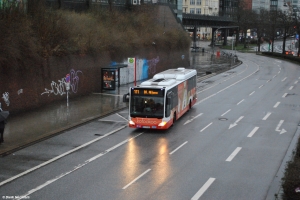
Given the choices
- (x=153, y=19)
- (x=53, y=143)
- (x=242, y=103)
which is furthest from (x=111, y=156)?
(x=153, y=19)

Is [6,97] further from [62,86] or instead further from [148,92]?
[148,92]

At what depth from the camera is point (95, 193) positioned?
14.3 metres

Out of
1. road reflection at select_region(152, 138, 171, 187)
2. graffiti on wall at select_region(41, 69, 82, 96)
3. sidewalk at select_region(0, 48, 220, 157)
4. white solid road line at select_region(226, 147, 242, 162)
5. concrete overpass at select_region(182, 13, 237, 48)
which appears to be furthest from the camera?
concrete overpass at select_region(182, 13, 237, 48)

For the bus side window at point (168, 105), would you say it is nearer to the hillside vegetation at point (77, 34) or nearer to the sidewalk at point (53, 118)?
the sidewalk at point (53, 118)

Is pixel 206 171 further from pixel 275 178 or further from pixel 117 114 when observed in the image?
pixel 117 114

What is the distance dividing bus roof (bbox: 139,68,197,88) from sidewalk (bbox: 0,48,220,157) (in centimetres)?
413

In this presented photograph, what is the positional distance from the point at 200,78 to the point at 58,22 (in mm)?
20753

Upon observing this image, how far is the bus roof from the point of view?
2402 centimetres

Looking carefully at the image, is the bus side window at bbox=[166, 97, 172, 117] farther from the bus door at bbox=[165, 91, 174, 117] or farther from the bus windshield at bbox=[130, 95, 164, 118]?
the bus windshield at bbox=[130, 95, 164, 118]

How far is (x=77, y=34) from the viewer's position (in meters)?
36.3

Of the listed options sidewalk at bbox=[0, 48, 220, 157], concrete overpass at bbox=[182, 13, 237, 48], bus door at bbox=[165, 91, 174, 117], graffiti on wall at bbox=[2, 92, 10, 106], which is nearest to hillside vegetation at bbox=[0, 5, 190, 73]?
graffiti on wall at bbox=[2, 92, 10, 106]

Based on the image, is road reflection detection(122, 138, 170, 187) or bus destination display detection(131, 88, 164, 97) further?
bus destination display detection(131, 88, 164, 97)

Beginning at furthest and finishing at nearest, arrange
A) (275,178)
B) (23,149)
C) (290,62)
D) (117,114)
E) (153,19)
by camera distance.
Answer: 1. (290,62)
2. (153,19)
3. (117,114)
4. (23,149)
5. (275,178)

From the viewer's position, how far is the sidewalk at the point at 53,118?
69.2ft
